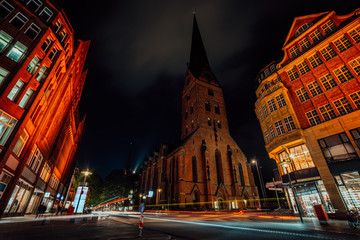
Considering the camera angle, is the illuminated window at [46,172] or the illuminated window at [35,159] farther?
the illuminated window at [46,172]

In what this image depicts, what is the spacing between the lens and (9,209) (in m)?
14.8

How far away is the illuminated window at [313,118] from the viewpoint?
57.5ft

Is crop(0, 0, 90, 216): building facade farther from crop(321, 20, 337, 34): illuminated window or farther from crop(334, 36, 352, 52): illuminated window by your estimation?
crop(321, 20, 337, 34): illuminated window

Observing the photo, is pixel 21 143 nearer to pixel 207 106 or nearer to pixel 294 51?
pixel 294 51

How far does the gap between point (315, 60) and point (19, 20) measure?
3246 centimetres

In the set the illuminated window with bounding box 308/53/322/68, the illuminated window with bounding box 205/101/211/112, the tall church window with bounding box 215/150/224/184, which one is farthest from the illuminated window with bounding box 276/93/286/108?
the illuminated window with bounding box 205/101/211/112

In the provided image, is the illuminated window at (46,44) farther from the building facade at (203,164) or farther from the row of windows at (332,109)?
the row of windows at (332,109)

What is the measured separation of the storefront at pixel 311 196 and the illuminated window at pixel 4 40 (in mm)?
31410

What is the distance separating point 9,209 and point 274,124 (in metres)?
30.1

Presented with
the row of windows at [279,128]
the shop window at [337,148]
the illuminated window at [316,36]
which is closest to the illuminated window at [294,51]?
the illuminated window at [316,36]

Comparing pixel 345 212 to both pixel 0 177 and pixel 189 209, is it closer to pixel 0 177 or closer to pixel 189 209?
pixel 189 209

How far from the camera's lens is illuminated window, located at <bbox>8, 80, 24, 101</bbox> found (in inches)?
519

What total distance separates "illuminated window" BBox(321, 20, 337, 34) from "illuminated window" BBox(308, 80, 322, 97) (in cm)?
668

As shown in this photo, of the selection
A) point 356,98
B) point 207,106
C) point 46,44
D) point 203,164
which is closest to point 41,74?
point 46,44
